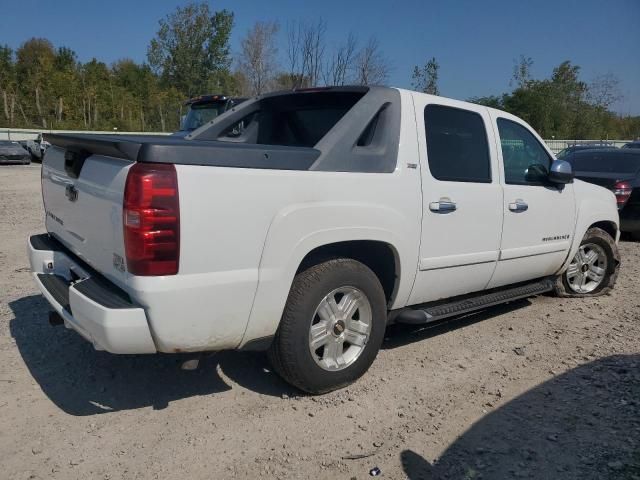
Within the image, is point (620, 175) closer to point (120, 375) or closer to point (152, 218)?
point (120, 375)

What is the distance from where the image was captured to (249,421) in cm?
316

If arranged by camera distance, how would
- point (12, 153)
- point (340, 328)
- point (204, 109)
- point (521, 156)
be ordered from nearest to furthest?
point (340, 328)
point (521, 156)
point (204, 109)
point (12, 153)

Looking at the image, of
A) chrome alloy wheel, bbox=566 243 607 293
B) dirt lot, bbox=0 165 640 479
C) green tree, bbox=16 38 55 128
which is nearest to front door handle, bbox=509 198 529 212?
dirt lot, bbox=0 165 640 479

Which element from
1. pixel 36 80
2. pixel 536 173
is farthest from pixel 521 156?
pixel 36 80

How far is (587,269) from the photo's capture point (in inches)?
227

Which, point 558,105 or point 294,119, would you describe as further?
point 558,105

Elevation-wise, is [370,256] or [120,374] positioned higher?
[370,256]

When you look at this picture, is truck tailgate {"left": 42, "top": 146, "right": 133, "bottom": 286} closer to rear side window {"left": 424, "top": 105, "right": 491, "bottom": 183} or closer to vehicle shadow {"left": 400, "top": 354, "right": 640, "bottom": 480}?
vehicle shadow {"left": 400, "top": 354, "right": 640, "bottom": 480}

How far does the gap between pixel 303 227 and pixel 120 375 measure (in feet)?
5.69

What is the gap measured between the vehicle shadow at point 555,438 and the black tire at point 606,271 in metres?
1.98

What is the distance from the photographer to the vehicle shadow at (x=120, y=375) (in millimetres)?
3373

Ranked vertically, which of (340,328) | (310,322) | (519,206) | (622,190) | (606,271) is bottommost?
(606,271)

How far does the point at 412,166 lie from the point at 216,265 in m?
1.55

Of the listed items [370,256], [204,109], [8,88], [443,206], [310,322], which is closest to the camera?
[310,322]
